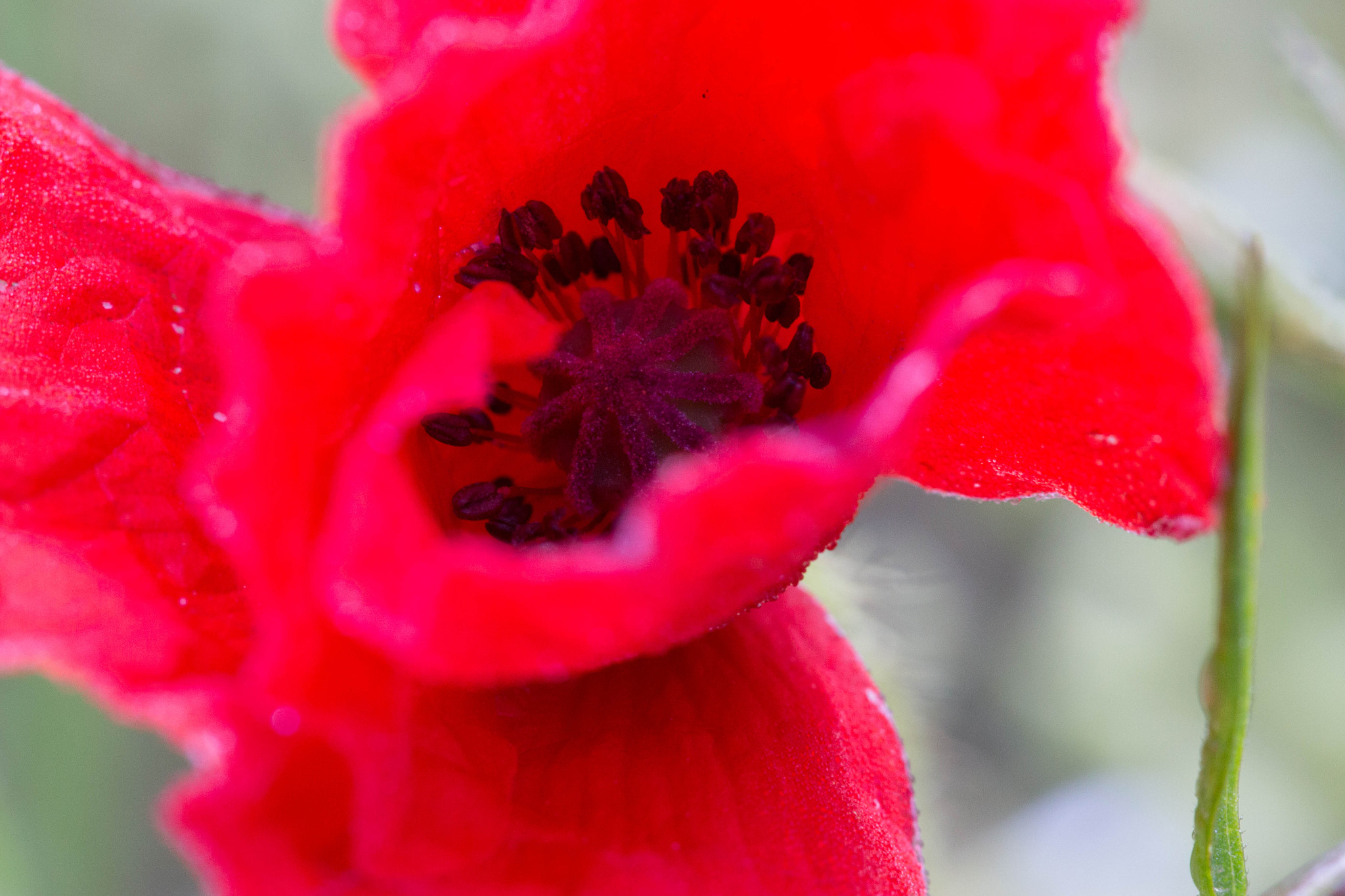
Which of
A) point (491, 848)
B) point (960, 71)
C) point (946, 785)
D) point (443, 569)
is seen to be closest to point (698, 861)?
point (491, 848)

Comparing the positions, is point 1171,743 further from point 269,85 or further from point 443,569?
point 443,569

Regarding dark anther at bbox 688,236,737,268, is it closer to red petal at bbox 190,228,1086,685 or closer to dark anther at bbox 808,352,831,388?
dark anther at bbox 808,352,831,388

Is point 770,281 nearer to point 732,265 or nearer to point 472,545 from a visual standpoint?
point 732,265

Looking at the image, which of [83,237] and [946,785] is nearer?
[83,237]

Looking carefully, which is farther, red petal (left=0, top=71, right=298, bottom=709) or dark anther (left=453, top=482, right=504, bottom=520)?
dark anther (left=453, top=482, right=504, bottom=520)

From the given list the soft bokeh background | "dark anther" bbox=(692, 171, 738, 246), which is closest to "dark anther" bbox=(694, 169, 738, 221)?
"dark anther" bbox=(692, 171, 738, 246)

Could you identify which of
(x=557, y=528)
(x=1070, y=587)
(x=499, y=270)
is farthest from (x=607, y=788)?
(x=1070, y=587)
